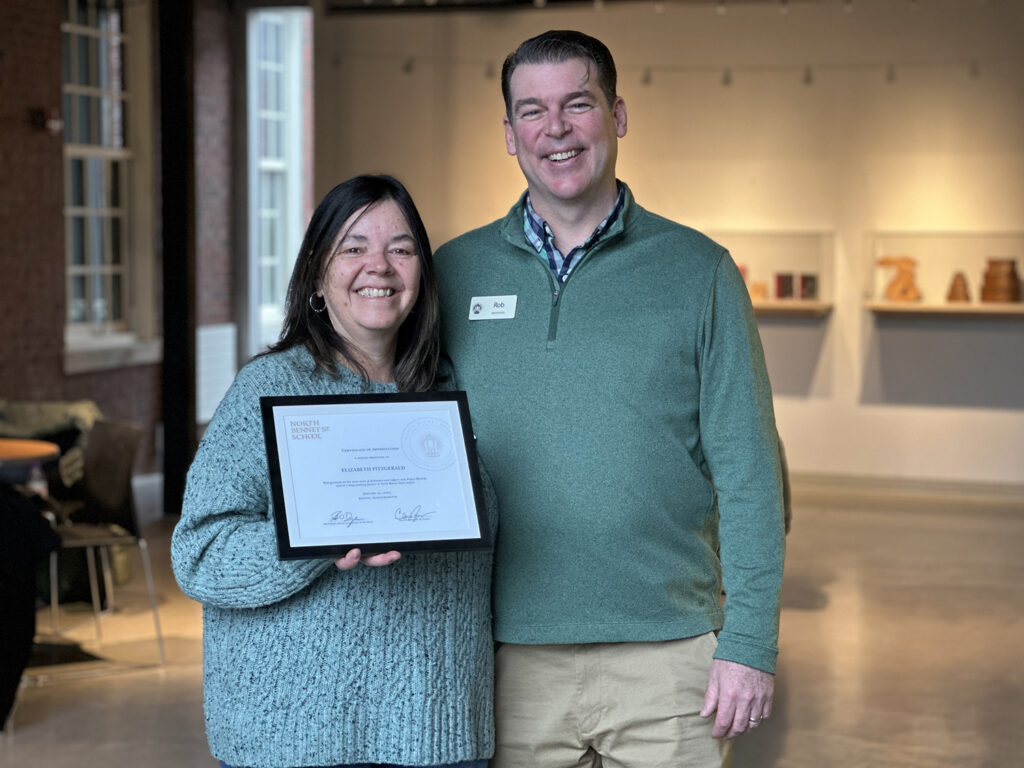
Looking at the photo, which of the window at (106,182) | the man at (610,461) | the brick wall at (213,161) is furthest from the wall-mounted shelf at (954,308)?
the man at (610,461)

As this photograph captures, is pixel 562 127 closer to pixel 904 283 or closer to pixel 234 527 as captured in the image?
pixel 234 527

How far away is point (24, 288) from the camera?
8.90 metres

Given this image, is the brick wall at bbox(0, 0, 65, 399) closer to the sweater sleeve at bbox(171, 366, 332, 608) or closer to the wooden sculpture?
the wooden sculpture

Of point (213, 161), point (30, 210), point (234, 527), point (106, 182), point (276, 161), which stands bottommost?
point (234, 527)

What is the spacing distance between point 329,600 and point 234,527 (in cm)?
18

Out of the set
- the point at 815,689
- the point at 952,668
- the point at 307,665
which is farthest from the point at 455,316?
the point at 952,668

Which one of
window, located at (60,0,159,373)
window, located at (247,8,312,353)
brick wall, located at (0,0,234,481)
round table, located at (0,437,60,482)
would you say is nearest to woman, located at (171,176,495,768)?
round table, located at (0,437,60,482)

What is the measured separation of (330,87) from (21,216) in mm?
3175

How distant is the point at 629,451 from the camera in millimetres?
2188

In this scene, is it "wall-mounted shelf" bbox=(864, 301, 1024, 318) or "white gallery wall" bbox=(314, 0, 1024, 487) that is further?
"white gallery wall" bbox=(314, 0, 1024, 487)

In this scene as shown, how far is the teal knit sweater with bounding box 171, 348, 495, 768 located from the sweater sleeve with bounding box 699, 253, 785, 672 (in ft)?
1.70

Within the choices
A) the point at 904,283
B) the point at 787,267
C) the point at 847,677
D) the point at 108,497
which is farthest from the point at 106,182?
the point at 847,677

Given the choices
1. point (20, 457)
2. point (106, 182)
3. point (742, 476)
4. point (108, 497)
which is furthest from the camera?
point (106, 182)
